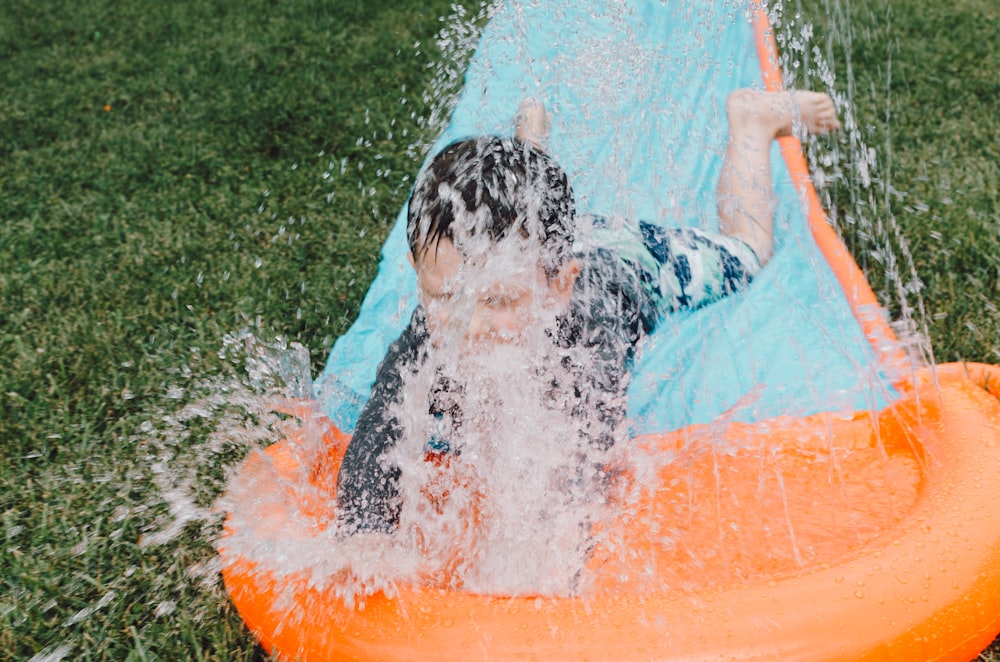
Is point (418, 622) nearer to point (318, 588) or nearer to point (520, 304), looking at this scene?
point (318, 588)

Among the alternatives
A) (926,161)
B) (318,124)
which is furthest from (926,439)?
(318,124)

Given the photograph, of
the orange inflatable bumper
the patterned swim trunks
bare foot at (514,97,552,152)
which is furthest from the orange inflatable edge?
bare foot at (514,97,552,152)

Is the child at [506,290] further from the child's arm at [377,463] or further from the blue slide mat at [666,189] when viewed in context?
the blue slide mat at [666,189]

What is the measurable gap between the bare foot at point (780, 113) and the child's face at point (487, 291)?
160 centimetres

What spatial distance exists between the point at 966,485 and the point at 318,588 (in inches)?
60.0

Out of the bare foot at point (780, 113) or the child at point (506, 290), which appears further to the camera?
the bare foot at point (780, 113)

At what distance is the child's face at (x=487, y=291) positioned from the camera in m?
1.88

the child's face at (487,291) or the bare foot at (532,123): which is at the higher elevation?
the bare foot at (532,123)

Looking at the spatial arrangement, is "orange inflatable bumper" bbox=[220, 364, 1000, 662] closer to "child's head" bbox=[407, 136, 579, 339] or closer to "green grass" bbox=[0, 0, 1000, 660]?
"green grass" bbox=[0, 0, 1000, 660]

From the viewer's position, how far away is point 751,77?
4039mm

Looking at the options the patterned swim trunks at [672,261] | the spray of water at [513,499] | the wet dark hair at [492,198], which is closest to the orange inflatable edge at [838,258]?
the patterned swim trunks at [672,261]

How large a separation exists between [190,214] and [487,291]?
9.00 feet

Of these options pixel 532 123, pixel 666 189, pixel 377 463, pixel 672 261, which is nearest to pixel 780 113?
pixel 666 189

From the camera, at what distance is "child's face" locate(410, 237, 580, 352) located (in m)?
1.88
